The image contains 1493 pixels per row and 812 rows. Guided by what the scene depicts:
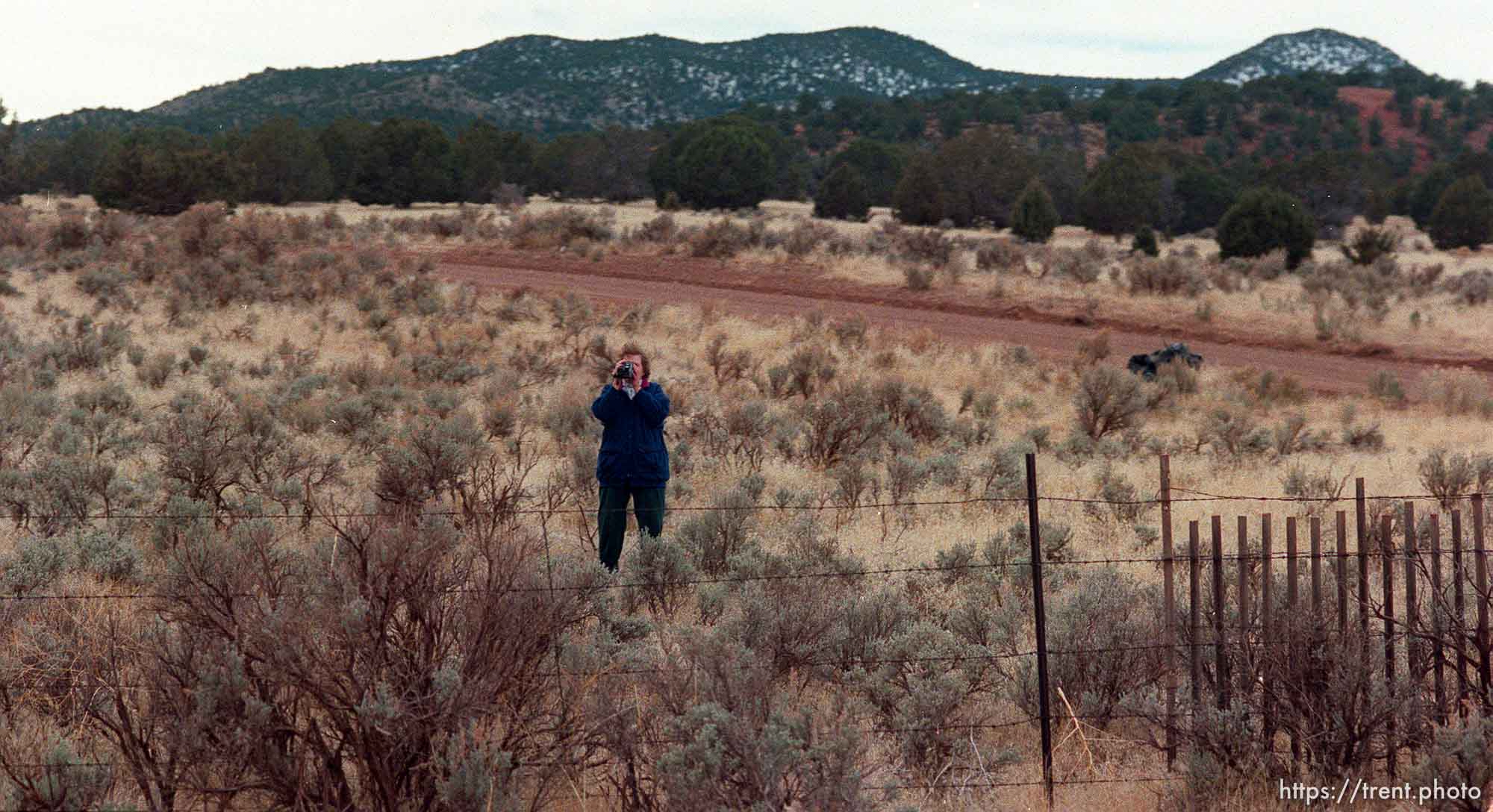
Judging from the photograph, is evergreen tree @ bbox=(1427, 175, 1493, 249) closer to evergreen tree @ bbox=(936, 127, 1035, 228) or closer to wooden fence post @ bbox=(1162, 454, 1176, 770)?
evergreen tree @ bbox=(936, 127, 1035, 228)

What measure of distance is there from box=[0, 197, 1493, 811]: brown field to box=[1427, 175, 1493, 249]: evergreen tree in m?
20.5

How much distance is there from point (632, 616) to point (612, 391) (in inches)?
66.7

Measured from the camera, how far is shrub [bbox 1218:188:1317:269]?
38812 millimetres

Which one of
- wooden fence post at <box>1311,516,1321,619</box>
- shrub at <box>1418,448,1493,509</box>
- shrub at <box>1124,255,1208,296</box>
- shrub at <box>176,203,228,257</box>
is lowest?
shrub at <box>1418,448,1493,509</box>

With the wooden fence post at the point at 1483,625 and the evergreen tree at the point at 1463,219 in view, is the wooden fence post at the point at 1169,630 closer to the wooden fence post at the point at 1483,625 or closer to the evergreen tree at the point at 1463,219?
the wooden fence post at the point at 1483,625

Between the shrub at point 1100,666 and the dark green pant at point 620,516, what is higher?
the dark green pant at point 620,516

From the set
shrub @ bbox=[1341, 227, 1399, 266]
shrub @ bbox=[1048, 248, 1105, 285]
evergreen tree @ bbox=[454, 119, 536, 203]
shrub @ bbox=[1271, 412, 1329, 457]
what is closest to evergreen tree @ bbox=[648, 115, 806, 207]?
evergreen tree @ bbox=[454, 119, 536, 203]

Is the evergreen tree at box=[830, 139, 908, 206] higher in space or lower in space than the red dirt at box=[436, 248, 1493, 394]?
higher

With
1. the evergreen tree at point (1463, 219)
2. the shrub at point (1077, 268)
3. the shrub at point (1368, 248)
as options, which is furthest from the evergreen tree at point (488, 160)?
the evergreen tree at point (1463, 219)

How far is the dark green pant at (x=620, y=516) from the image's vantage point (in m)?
9.18

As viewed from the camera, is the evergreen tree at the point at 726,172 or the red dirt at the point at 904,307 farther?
the evergreen tree at the point at 726,172

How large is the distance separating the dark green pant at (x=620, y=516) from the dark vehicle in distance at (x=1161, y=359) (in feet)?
41.3

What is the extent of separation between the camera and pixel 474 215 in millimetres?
44312

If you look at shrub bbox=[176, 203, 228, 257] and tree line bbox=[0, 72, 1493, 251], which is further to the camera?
tree line bbox=[0, 72, 1493, 251]
